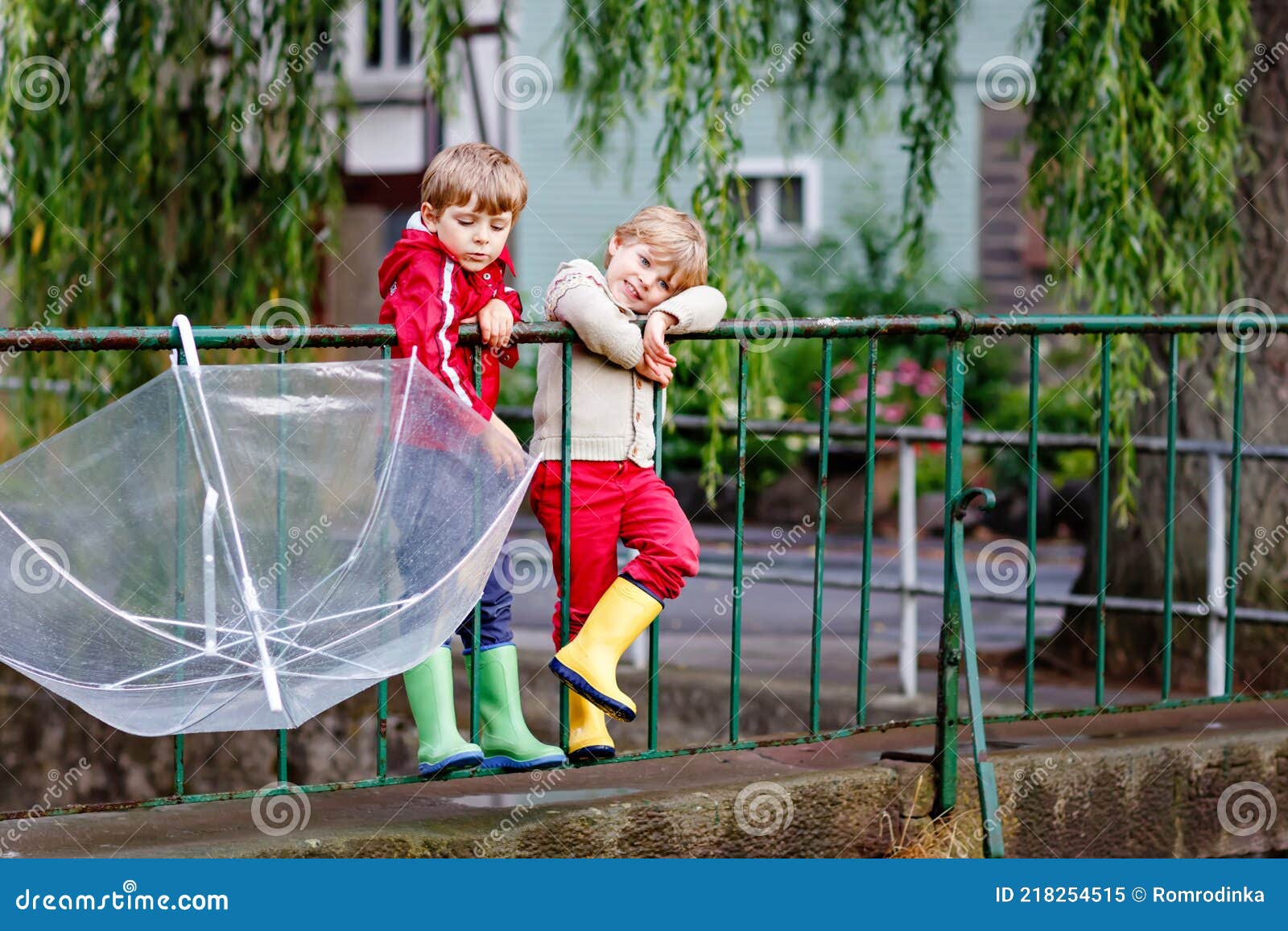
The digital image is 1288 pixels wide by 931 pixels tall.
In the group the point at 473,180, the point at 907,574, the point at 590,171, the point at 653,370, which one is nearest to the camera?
the point at 473,180

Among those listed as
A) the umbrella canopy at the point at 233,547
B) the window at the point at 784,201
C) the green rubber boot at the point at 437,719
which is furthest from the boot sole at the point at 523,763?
the window at the point at 784,201

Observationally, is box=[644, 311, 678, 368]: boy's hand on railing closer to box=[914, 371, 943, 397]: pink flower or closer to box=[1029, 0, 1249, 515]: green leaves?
box=[1029, 0, 1249, 515]: green leaves

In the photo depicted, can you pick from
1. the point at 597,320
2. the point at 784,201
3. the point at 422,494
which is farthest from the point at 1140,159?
the point at 784,201

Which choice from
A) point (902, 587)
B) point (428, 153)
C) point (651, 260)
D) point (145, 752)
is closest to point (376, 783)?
point (651, 260)

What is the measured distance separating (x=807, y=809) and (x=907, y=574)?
2.80 m

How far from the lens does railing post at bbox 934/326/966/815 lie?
13.9 feet

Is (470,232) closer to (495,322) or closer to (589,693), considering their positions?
(495,322)

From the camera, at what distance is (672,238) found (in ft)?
12.6

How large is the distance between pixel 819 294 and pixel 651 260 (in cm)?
1299

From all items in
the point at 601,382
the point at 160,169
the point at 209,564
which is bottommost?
the point at 209,564

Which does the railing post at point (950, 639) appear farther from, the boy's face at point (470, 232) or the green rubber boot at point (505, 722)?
the boy's face at point (470, 232)

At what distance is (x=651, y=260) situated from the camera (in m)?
3.86

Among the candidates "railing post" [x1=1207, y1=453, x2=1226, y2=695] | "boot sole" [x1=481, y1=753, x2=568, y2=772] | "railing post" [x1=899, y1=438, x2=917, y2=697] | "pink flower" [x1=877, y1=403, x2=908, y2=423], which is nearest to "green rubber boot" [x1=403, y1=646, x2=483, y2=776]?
"boot sole" [x1=481, y1=753, x2=568, y2=772]

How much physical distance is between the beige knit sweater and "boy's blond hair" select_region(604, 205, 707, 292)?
5 cm
